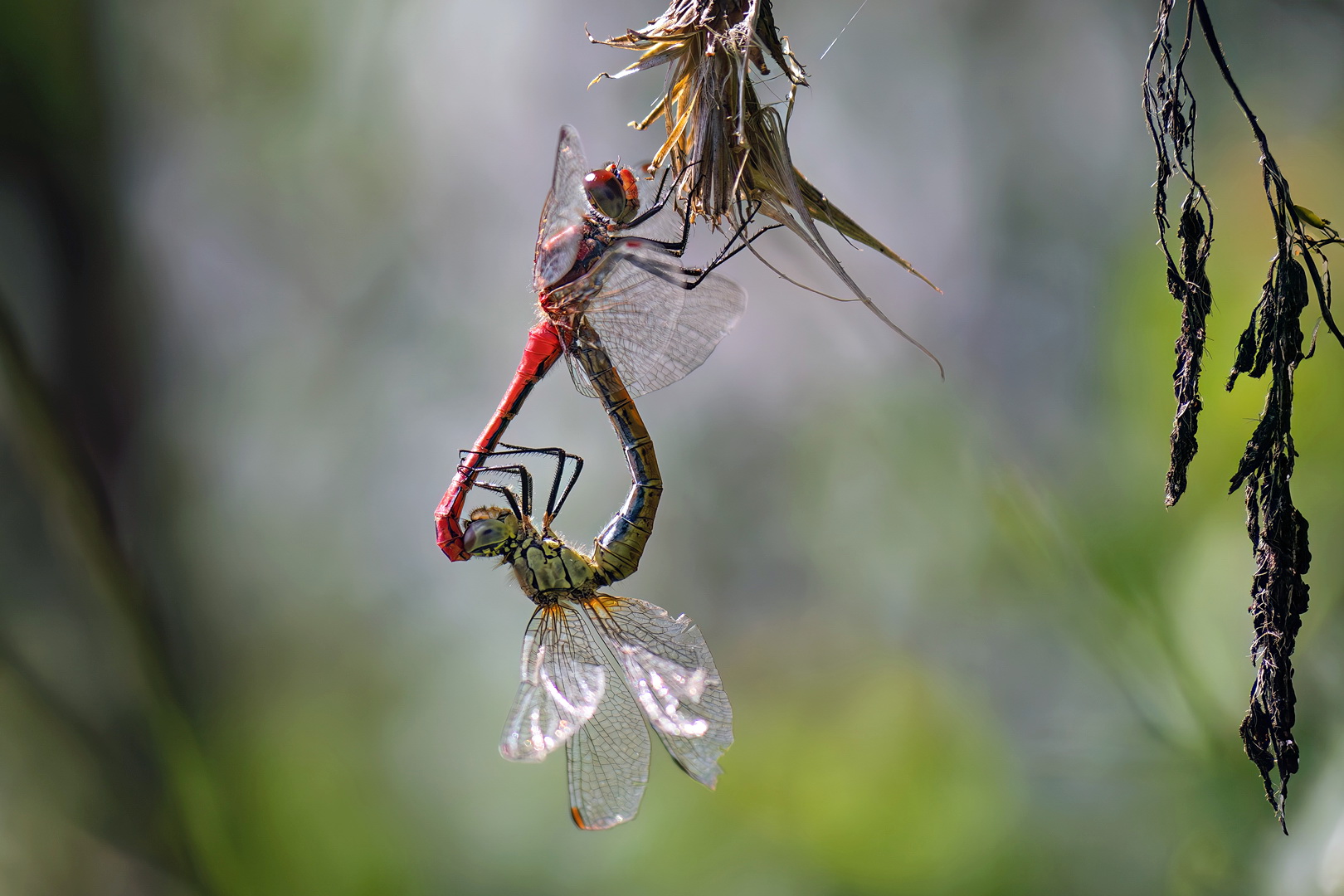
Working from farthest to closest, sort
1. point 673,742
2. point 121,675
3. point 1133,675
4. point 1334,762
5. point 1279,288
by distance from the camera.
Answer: point 121,675 → point 1133,675 → point 1334,762 → point 673,742 → point 1279,288

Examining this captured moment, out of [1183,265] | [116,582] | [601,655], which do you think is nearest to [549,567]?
[601,655]

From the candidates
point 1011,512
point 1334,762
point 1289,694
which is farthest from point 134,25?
point 1334,762

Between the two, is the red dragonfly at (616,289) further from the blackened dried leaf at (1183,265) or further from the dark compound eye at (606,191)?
the blackened dried leaf at (1183,265)

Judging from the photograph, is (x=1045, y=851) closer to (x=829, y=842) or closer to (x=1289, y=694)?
(x=829, y=842)

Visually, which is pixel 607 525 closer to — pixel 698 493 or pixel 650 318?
pixel 650 318

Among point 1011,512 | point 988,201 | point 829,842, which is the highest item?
point 988,201

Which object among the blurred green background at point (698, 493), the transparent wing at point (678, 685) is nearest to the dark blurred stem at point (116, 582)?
the blurred green background at point (698, 493)

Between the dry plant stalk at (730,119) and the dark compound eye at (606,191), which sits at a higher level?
the dark compound eye at (606,191)
